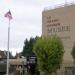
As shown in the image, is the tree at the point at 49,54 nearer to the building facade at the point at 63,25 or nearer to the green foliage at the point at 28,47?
the building facade at the point at 63,25

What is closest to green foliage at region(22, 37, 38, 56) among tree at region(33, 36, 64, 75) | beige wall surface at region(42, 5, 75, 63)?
beige wall surface at region(42, 5, 75, 63)

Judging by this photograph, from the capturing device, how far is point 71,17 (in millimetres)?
74438

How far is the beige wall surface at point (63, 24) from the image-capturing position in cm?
7425

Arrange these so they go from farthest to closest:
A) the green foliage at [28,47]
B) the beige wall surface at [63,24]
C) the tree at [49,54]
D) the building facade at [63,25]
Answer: the green foliage at [28,47] < the beige wall surface at [63,24] < the building facade at [63,25] < the tree at [49,54]

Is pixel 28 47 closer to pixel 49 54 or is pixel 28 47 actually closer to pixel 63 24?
pixel 63 24

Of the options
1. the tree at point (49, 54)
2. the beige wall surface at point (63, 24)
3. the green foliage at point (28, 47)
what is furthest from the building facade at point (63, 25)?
the green foliage at point (28, 47)

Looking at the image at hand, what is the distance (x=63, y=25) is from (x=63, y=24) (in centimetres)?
21

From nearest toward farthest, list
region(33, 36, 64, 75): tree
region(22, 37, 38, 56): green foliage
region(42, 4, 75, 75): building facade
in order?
region(33, 36, 64, 75): tree, region(42, 4, 75, 75): building facade, region(22, 37, 38, 56): green foliage

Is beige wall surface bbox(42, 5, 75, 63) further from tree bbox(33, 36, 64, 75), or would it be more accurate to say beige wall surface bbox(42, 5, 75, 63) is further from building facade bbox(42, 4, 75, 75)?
tree bbox(33, 36, 64, 75)

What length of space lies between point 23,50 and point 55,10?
161ft

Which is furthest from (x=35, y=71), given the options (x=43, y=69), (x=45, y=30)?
(x=43, y=69)

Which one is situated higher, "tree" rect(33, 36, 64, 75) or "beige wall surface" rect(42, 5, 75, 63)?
"beige wall surface" rect(42, 5, 75, 63)

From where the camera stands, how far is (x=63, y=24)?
3027 inches

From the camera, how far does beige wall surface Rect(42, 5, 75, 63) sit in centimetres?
7425
